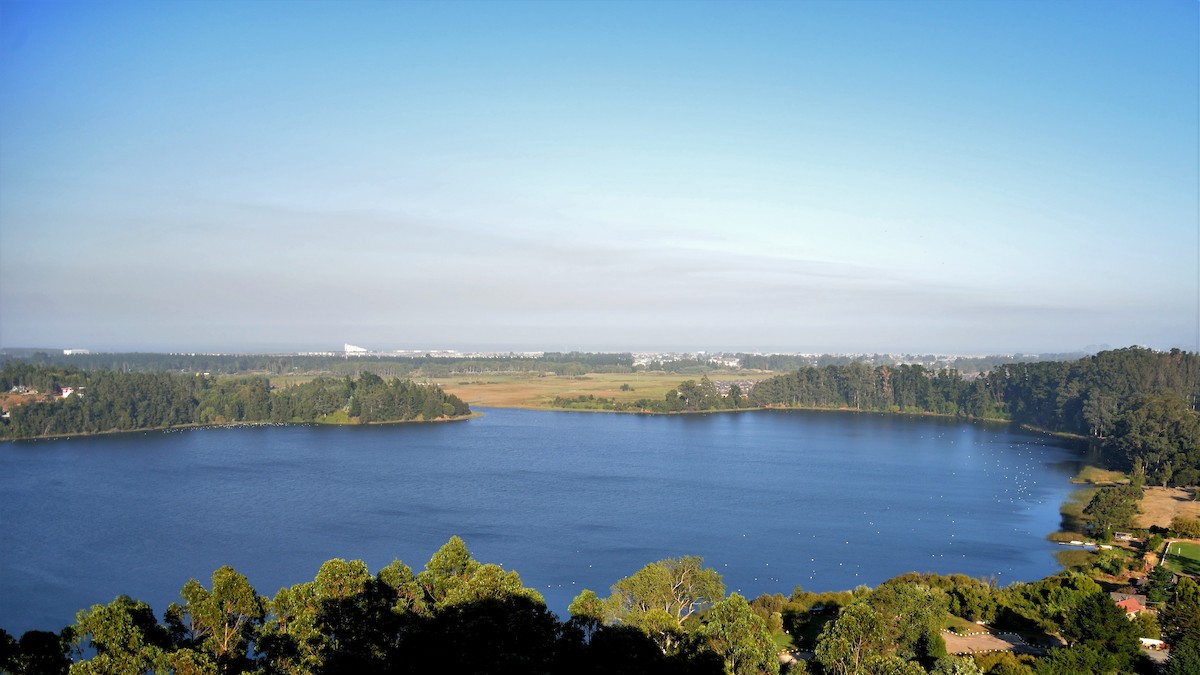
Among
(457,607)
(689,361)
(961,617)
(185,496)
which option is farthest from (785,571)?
(689,361)

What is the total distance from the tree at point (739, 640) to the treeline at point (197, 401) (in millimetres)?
46176

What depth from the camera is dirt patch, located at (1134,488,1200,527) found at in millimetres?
25095

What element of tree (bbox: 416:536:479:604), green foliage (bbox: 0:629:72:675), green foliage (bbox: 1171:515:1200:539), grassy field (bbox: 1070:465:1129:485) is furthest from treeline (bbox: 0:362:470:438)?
green foliage (bbox: 0:629:72:675)

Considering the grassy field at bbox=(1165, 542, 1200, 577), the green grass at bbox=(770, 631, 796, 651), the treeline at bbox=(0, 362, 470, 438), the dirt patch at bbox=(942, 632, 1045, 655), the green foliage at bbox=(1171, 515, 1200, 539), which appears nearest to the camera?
the dirt patch at bbox=(942, 632, 1045, 655)

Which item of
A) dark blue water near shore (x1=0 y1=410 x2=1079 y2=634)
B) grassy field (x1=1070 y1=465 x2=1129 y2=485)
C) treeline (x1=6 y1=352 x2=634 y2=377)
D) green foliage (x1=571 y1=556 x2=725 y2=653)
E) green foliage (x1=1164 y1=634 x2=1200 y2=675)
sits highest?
treeline (x1=6 y1=352 x2=634 y2=377)

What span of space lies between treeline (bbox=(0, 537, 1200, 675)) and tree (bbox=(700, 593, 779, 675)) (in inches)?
0.7

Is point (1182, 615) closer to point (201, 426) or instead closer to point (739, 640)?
point (739, 640)

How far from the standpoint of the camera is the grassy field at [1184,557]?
1880cm

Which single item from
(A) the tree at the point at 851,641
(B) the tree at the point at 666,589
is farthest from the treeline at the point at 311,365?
(A) the tree at the point at 851,641

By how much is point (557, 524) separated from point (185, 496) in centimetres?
1413

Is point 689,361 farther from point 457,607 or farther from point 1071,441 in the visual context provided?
point 457,607

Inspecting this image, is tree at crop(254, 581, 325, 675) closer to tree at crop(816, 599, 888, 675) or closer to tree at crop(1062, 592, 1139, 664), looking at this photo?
tree at crop(816, 599, 888, 675)

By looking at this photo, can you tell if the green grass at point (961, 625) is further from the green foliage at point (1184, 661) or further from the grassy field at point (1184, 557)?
the grassy field at point (1184, 557)

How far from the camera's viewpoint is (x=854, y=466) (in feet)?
119
